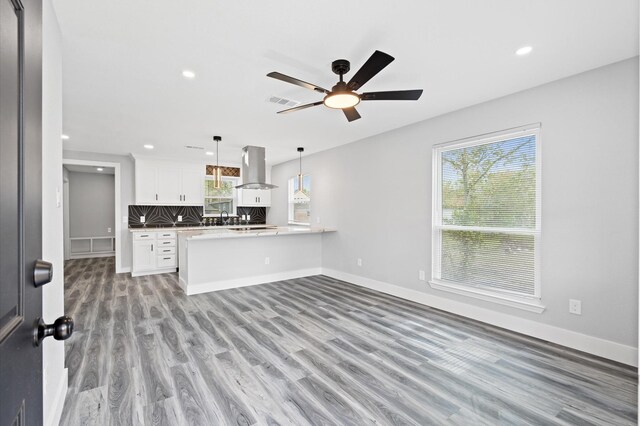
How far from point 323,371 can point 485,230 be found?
2410 mm

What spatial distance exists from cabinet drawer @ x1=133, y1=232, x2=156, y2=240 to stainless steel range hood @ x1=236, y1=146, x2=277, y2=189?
7.30 ft

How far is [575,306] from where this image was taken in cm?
277

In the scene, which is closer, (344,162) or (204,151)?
(344,162)

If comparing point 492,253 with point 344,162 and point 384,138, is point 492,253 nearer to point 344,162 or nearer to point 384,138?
point 384,138

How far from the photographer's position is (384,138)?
4691mm

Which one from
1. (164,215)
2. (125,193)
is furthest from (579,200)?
(125,193)

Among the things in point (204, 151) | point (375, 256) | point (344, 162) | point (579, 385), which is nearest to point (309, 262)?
point (375, 256)

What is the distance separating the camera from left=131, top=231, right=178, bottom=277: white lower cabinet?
5828 millimetres

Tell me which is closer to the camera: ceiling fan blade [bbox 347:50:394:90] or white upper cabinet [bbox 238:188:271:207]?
ceiling fan blade [bbox 347:50:394:90]

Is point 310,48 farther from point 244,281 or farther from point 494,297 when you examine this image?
point 244,281

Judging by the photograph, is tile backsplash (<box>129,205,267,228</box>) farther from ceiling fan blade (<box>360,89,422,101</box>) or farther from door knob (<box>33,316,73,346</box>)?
door knob (<box>33,316,73,346</box>)

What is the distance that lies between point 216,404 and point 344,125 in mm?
3603

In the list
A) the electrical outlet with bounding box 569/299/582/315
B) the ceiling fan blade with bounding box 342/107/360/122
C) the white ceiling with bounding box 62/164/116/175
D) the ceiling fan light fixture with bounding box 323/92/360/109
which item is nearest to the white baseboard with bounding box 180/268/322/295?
the ceiling fan blade with bounding box 342/107/360/122

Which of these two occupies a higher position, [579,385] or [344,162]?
[344,162]
